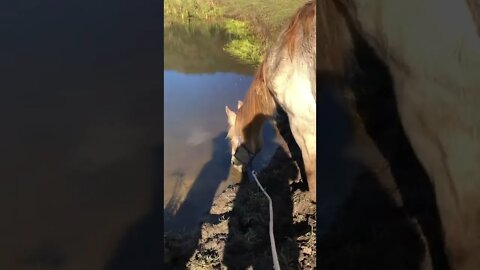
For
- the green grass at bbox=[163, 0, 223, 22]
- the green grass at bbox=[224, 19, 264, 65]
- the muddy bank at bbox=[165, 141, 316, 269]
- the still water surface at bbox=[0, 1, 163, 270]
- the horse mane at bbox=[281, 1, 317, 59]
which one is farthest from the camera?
the green grass at bbox=[224, 19, 264, 65]

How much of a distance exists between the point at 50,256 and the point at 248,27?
2.58 meters

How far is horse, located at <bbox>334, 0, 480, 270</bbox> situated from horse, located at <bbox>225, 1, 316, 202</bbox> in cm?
81

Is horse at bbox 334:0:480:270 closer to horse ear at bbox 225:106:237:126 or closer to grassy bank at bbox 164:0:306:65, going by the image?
grassy bank at bbox 164:0:306:65

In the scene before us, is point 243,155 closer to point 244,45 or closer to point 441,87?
point 244,45

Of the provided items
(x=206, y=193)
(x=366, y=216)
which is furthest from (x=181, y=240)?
(x=366, y=216)

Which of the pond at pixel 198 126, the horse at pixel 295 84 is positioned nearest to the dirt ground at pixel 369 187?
the horse at pixel 295 84

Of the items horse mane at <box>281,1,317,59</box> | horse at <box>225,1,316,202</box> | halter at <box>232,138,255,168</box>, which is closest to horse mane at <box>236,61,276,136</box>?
horse at <box>225,1,316,202</box>

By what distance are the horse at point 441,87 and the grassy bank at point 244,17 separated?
Result: 1.42 m

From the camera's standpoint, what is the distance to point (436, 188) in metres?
0.30

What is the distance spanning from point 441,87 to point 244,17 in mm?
2237

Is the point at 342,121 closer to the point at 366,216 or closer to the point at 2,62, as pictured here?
the point at 366,216

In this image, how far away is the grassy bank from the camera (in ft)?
6.42

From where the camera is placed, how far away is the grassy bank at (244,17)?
77.1 inches

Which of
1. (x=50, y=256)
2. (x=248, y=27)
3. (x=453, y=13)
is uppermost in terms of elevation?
(x=248, y=27)
